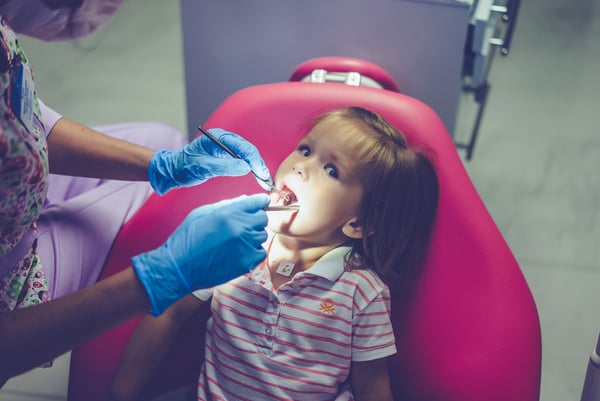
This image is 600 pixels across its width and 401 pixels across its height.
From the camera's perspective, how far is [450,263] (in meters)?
1.28

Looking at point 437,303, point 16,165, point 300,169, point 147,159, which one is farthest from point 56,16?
point 437,303

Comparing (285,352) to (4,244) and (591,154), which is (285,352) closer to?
(4,244)

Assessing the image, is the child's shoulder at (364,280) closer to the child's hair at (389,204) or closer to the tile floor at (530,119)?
the child's hair at (389,204)

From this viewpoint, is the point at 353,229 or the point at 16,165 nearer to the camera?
the point at 16,165

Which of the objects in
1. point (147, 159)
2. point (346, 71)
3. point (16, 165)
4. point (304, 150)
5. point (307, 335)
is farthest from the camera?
point (346, 71)

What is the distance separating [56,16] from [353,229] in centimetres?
66

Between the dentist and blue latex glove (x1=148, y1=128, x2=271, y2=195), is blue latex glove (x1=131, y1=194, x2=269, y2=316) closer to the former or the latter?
the dentist

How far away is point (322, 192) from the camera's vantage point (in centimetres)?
122

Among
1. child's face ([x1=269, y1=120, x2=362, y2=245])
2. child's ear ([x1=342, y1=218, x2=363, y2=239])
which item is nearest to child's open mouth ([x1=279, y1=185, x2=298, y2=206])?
child's face ([x1=269, y1=120, x2=362, y2=245])

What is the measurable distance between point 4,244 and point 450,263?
0.83 metres

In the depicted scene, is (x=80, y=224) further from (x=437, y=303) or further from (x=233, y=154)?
(x=437, y=303)

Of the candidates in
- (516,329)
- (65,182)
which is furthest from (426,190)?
(65,182)

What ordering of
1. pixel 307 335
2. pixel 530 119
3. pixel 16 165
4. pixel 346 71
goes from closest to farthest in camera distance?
1. pixel 16 165
2. pixel 307 335
3. pixel 346 71
4. pixel 530 119

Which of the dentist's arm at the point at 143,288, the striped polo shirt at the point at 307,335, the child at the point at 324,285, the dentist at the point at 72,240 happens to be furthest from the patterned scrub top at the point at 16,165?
the striped polo shirt at the point at 307,335
